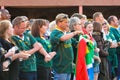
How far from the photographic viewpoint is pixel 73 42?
9.57m

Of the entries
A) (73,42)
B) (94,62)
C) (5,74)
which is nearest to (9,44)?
(5,74)

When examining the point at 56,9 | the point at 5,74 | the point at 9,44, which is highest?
the point at 56,9

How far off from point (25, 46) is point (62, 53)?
3.81ft

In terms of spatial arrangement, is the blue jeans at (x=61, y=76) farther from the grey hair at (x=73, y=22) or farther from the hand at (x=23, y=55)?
the hand at (x=23, y=55)

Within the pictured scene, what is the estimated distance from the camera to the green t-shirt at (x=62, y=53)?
882 centimetres

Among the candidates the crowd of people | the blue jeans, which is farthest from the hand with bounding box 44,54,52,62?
the blue jeans

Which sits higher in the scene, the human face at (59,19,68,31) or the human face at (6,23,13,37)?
the human face at (59,19,68,31)

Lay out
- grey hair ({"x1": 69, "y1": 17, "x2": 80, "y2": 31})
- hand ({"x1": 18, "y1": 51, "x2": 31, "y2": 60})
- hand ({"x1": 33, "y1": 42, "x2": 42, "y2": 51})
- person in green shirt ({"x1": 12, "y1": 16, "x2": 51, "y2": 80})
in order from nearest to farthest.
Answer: hand ({"x1": 18, "y1": 51, "x2": 31, "y2": 60}) → person in green shirt ({"x1": 12, "y1": 16, "x2": 51, "y2": 80}) → hand ({"x1": 33, "y1": 42, "x2": 42, "y2": 51}) → grey hair ({"x1": 69, "y1": 17, "x2": 80, "y2": 31})

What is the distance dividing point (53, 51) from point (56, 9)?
21.8 meters

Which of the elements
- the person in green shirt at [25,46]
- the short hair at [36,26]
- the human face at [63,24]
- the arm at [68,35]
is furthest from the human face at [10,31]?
the human face at [63,24]

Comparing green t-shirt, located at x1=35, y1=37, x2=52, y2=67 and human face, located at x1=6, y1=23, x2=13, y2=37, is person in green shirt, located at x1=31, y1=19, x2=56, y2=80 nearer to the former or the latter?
green t-shirt, located at x1=35, y1=37, x2=52, y2=67

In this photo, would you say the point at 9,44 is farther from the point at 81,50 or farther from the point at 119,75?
the point at 119,75

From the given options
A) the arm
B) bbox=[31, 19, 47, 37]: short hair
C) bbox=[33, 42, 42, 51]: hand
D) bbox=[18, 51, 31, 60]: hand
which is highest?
bbox=[31, 19, 47, 37]: short hair

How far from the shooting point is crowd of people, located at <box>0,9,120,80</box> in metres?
7.38
